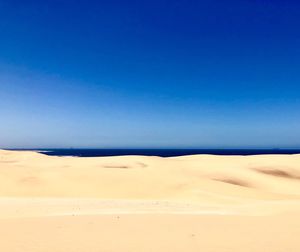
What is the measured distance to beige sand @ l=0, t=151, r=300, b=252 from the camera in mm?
6898

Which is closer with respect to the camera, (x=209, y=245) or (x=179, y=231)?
(x=209, y=245)

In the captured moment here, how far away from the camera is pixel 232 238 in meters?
7.30

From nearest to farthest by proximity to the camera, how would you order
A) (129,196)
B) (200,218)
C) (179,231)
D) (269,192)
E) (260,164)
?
(179,231), (200,218), (129,196), (269,192), (260,164)

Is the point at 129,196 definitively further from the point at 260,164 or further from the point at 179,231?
the point at 260,164

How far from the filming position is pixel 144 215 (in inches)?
386

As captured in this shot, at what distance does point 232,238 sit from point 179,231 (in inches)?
51.6

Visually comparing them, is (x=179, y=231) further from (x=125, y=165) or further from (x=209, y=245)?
(x=125, y=165)

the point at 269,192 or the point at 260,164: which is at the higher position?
the point at 260,164

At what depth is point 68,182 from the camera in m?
20.3

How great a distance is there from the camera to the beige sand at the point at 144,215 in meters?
6.90

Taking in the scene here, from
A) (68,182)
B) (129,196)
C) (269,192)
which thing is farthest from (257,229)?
(68,182)

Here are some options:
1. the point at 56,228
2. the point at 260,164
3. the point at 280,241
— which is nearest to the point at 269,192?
the point at 260,164

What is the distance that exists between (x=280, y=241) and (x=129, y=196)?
462 inches

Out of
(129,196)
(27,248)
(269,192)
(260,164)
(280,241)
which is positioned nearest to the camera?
(27,248)
